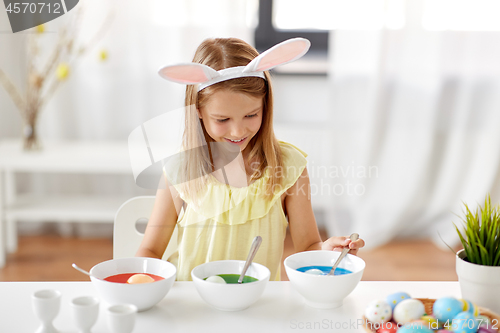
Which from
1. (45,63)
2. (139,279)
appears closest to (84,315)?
(139,279)

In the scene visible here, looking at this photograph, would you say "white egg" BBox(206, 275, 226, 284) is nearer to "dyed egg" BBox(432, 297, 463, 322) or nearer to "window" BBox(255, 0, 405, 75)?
"dyed egg" BBox(432, 297, 463, 322)

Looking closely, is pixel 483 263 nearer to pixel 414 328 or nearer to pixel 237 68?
pixel 414 328

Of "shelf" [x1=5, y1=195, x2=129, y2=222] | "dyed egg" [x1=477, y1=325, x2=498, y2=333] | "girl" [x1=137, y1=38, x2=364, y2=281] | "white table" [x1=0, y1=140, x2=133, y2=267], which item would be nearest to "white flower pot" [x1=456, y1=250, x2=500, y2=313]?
"dyed egg" [x1=477, y1=325, x2=498, y2=333]

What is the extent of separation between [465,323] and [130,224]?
0.70 metres

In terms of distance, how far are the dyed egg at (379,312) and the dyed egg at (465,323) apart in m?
0.08

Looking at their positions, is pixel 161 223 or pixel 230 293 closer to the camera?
pixel 230 293

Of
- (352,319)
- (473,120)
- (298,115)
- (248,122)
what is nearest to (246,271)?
(352,319)

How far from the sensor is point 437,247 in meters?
2.42

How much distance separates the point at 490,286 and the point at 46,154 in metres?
1.93

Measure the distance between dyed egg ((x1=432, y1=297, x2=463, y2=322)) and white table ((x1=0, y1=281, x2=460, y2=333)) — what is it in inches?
4.2

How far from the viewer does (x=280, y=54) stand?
2.77ft

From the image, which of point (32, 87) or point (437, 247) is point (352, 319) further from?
→ point (32, 87)

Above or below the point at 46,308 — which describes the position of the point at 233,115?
above

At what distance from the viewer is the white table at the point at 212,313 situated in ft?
2.24
